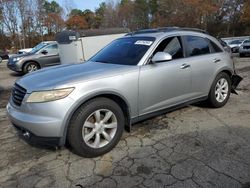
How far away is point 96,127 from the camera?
12.4 feet

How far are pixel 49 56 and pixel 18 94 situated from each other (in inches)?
405

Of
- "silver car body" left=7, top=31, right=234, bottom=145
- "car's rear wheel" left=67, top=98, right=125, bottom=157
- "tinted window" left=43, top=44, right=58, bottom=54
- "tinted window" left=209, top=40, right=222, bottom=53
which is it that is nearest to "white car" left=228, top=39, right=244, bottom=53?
"tinted window" left=43, top=44, right=58, bottom=54

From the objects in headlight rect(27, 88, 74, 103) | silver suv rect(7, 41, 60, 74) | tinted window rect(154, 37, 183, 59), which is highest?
tinted window rect(154, 37, 183, 59)

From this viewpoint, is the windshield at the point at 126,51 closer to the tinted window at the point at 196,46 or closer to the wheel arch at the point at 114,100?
the wheel arch at the point at 114,100

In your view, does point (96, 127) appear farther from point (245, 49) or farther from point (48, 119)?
point (245, 49)

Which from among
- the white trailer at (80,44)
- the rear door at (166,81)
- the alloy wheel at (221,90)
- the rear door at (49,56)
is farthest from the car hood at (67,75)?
the rear door at (49,56)

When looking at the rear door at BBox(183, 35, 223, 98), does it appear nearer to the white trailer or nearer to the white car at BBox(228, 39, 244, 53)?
the white trailer

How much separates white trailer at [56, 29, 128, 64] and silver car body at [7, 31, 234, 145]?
701 centimetres

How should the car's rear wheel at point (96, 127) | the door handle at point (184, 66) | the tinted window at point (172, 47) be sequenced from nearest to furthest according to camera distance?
the car's rear wheel at point (96, 127), the tinted window at point (172, 47), the door handle at point (184, 66)

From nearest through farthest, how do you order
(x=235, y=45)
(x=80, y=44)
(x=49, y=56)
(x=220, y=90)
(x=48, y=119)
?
1. (x=48, y=119)
2. (x=220, y=90)
3. (x=80, y=44)
4. (x=49, y=56)
5. (x=235, y=45)

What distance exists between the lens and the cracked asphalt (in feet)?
10.7

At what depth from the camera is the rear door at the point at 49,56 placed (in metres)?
13.6

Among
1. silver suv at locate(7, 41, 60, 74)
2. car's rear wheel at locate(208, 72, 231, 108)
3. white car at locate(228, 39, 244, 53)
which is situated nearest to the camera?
car's rear wheel at locate(208, 72, 231, 108)

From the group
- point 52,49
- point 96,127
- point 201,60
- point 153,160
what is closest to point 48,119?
point 96,127
